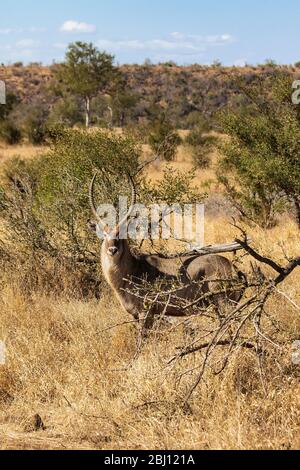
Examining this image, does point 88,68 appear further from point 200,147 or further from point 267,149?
point 267,149

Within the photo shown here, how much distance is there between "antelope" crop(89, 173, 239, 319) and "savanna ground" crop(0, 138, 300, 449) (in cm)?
37

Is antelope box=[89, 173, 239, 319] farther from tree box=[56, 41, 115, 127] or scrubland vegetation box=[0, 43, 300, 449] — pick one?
tree box=[56, 41, 115, 127]

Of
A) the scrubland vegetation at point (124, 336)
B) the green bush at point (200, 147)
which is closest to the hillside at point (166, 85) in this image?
the green bush at point (200, 147)

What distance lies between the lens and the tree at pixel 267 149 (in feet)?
40.7

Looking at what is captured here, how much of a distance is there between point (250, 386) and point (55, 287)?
4319mm

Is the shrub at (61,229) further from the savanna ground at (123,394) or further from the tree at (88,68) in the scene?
the tree at (88,68)

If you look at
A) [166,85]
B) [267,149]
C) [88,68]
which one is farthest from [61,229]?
[166,85]

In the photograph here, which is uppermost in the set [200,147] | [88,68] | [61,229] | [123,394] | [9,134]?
[88,68]

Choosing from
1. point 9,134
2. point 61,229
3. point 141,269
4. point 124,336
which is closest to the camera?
point 124,336

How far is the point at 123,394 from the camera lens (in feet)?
17.0

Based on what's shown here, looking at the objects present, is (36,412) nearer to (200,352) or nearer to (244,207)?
(200,352)

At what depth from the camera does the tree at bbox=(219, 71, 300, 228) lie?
12414 mm

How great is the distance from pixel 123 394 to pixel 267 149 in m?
8.67

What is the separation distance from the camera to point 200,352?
17.1 feet
